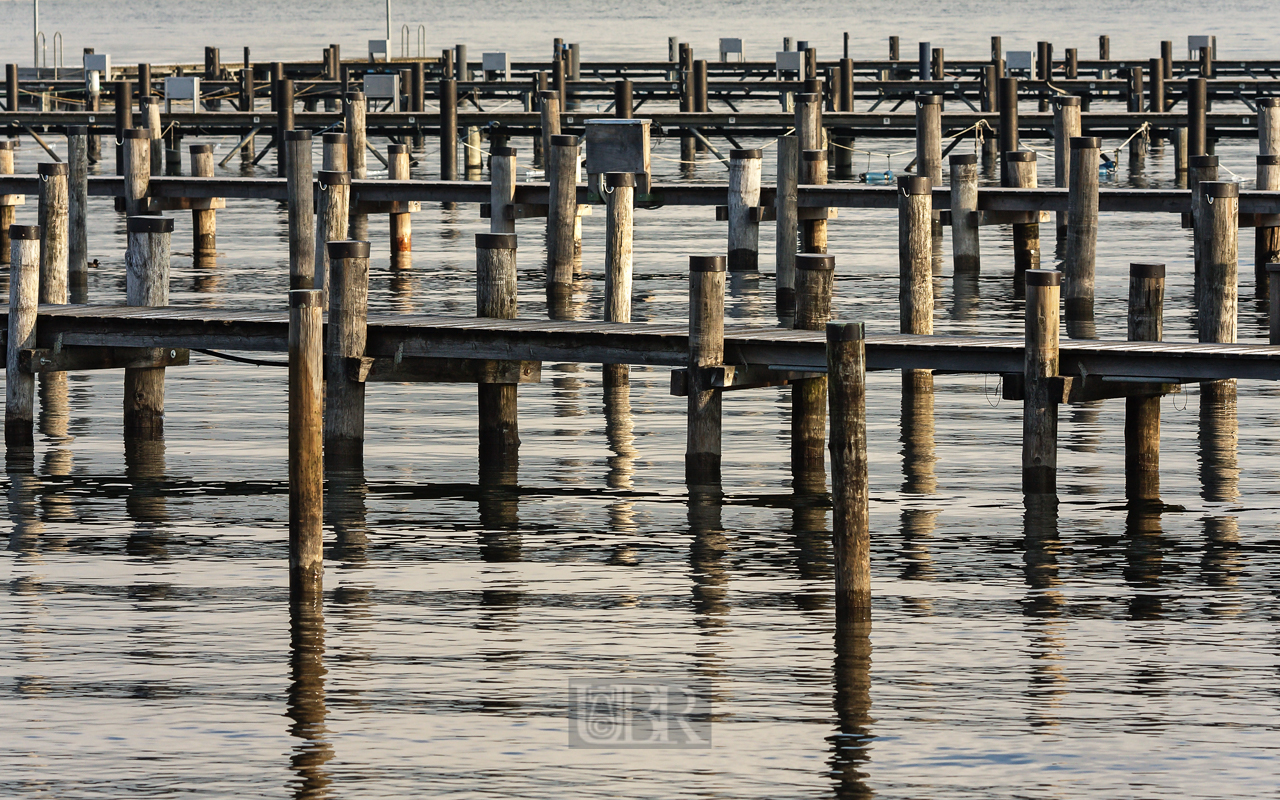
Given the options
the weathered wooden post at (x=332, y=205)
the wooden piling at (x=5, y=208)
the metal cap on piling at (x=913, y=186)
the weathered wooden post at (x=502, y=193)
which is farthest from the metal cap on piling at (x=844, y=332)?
the wooden piling at (x=5, y=208)

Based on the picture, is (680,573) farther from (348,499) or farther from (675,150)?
(675,150)

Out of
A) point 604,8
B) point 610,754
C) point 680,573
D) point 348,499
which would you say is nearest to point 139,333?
point 348,499

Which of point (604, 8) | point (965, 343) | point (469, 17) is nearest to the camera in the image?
point (965, 343)

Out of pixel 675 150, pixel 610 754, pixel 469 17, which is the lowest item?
pixel 610 754

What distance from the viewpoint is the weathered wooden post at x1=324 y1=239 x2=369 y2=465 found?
17.7 m

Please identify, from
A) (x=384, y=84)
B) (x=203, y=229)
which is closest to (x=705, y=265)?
(x=203, y=229)

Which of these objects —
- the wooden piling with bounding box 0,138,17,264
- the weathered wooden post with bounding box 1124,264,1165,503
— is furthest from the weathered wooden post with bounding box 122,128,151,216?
the weathered wooden post with bounding box 1124,264,1165,503

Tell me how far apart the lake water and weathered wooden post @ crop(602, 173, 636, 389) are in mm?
266

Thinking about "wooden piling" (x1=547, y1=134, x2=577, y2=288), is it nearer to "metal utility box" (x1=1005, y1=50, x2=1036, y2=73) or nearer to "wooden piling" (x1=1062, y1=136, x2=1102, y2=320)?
"wooden piling" (x1=1062, y1=136, x2=1102, y2=320)

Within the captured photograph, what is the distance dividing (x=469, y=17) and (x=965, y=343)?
146 metres

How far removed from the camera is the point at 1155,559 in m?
15.9

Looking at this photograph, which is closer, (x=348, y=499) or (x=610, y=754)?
(x=610, y=754)

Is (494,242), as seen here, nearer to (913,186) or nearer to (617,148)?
(913,186)

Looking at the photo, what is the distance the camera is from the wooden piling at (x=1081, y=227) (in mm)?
25484
